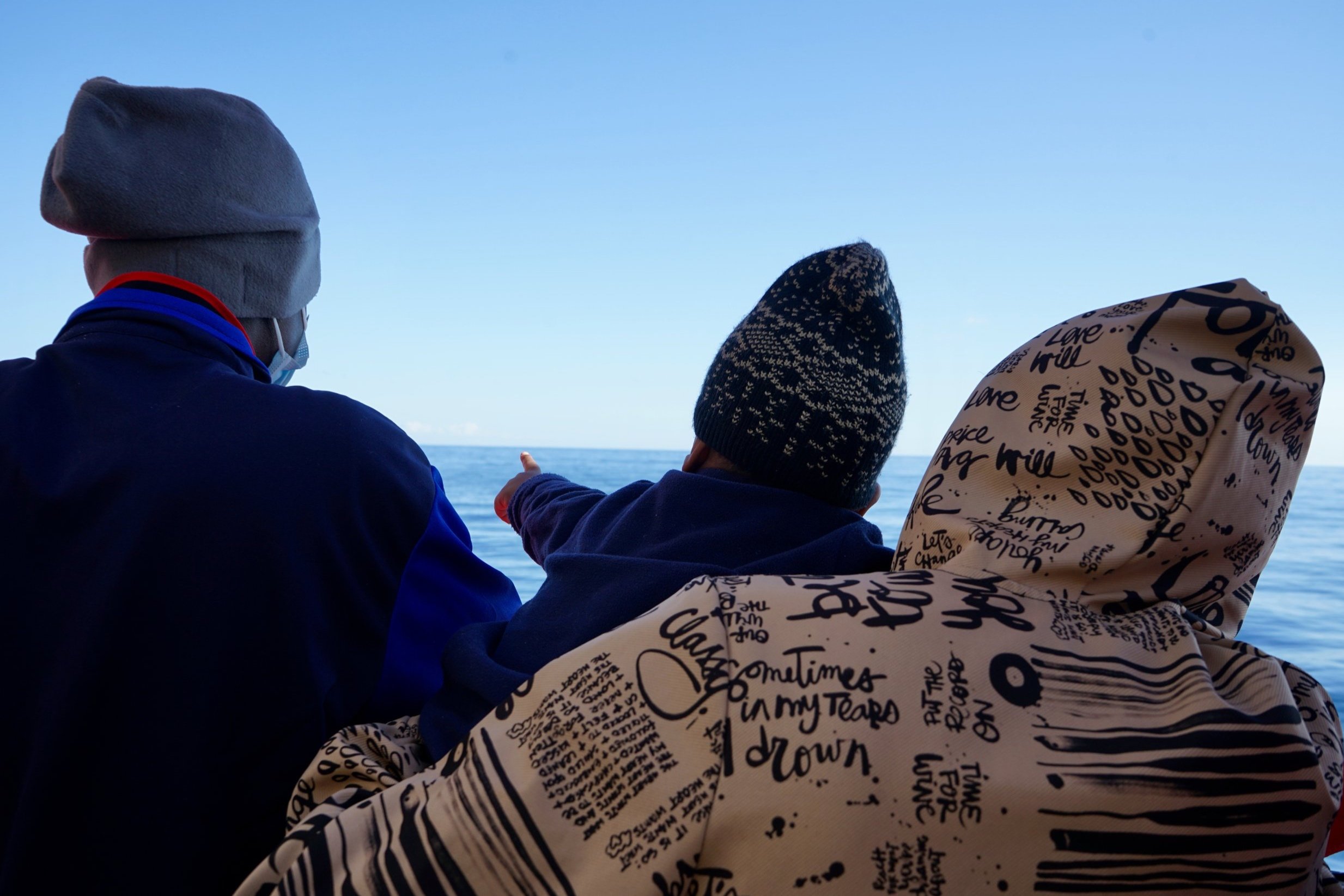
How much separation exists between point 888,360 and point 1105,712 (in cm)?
66

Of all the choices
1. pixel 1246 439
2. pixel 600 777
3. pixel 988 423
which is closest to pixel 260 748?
pixel 600 777

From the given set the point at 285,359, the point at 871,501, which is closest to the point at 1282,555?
the point at 871,501

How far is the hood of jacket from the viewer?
0.65m

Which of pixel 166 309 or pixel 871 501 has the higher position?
pixel 166 309

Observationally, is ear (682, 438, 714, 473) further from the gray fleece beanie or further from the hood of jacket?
the gray fleece beanie

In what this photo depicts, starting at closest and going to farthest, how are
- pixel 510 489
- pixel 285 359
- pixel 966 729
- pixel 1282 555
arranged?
pixel 966 729, pixel 285 359, pixel 510 489, pixel 1282 555

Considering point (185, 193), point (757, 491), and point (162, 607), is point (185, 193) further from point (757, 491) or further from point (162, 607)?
point (757, 491)

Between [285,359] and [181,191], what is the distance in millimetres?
300

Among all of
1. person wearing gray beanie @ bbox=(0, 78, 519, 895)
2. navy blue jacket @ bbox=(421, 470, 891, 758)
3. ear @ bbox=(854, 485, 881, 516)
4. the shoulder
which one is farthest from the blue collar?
ear @ bbox=(854, 485, 881, 516)

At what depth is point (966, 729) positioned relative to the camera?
56 cm

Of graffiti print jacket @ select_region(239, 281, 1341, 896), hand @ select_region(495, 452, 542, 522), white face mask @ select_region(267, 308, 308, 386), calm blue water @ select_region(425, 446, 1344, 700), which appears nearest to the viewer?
graffiti print jacket @ select_region(239, 281, 1341, 896)

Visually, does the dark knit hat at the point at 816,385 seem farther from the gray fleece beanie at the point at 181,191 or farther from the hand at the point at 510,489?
the gray fleece beanie at the point at 181,191

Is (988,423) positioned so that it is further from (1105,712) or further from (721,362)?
(721,362)

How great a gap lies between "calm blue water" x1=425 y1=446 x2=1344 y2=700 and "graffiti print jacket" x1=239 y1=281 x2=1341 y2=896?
0.98 meters
